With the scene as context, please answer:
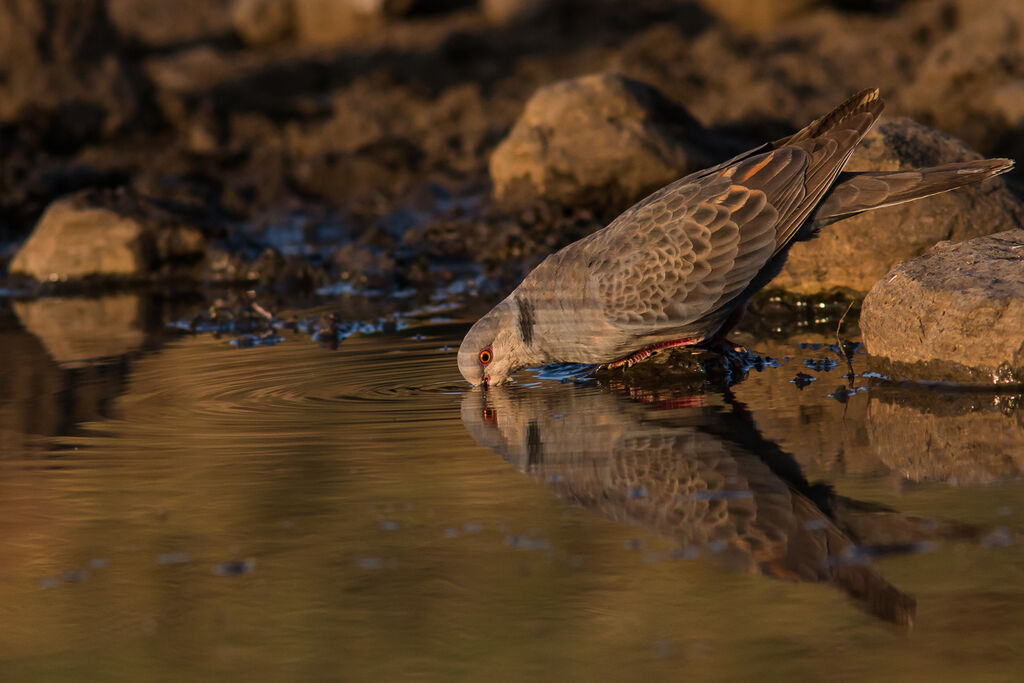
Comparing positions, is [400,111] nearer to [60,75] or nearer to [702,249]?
[60,75]

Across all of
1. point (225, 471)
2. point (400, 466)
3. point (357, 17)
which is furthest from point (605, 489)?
point (357, 17)

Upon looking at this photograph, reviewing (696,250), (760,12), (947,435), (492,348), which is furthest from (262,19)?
(947,435)

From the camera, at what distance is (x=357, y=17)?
18609 millimetres

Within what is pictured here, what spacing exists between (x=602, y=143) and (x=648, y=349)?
4541mm

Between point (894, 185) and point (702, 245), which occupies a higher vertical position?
point (894, 185)

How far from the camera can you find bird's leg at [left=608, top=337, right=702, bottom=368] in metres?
7.20

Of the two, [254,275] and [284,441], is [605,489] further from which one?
[254,275]

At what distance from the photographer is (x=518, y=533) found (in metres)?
4.64

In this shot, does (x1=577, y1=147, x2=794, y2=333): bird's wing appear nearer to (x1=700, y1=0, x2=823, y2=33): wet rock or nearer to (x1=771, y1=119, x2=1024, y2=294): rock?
(x1=771, y1=119, x2=1024, y2=294): rock

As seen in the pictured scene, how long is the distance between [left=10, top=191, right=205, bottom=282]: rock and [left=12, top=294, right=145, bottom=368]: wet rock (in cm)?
71

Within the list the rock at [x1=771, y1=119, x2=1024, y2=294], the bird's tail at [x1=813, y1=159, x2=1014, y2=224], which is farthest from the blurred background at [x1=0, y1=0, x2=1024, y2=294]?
the bird's tail at [x1=813, y1=159, x2=1014, y2=224]

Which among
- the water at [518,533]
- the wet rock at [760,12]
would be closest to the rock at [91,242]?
the water at [518,533]

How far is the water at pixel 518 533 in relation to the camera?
3.76m

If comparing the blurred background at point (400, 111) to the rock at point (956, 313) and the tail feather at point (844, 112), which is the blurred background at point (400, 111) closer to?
the tail feather at point (844, 112)
